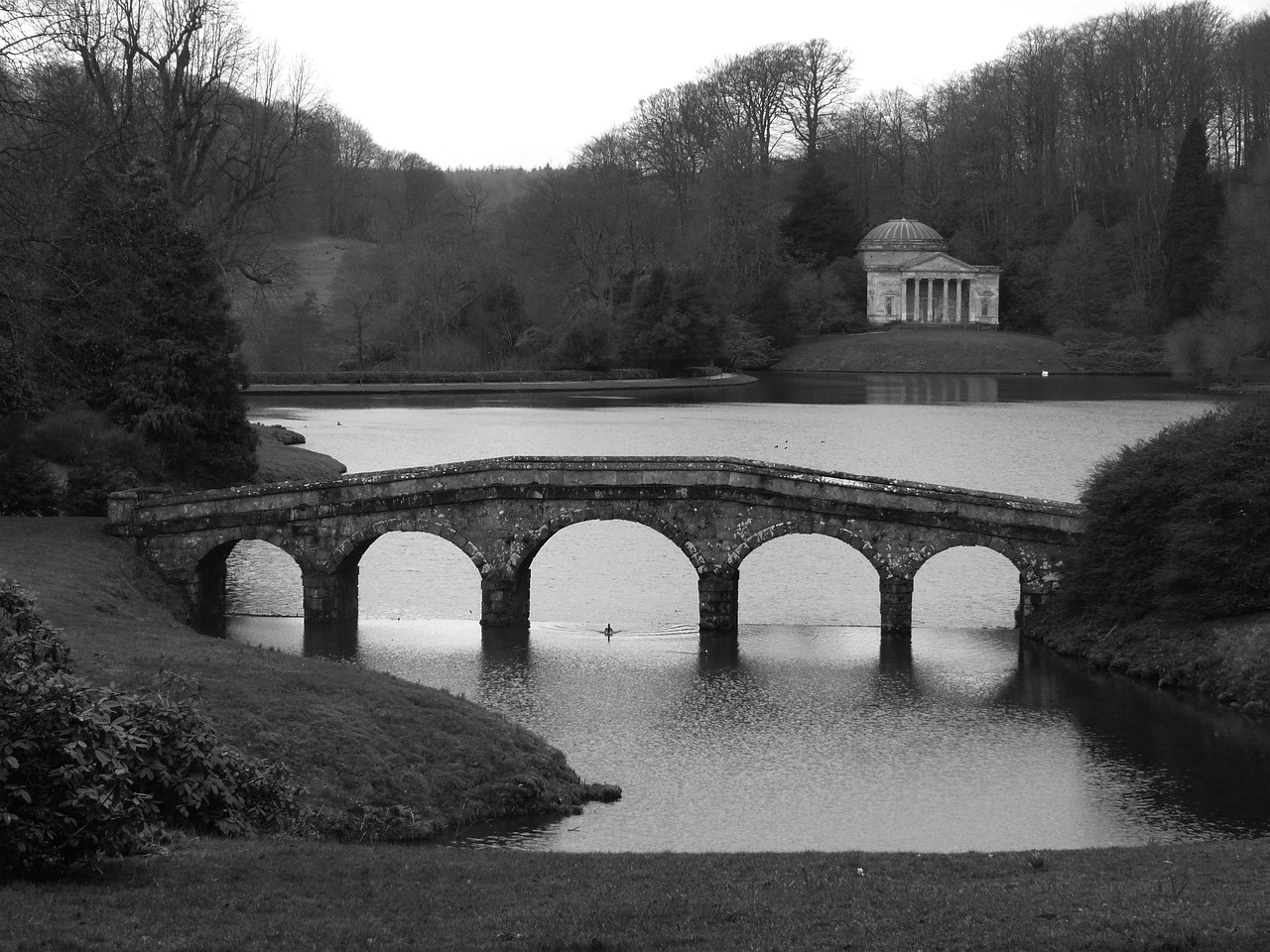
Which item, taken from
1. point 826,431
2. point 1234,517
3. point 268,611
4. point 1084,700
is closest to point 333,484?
point 268,611

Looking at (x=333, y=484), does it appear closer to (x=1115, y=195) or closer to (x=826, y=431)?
(x=826, y=431)

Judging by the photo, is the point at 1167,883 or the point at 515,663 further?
the point at 515,663

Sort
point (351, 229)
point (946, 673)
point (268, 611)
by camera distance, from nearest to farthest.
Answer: point (946, 673) → point (268, 611) → point (351, 229)

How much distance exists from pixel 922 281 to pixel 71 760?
133m

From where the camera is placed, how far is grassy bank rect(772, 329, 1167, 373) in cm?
12288

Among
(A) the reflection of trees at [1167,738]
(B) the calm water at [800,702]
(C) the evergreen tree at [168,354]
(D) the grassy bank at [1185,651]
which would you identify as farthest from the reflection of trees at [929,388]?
(A) the reflection of trees at [1167,738]

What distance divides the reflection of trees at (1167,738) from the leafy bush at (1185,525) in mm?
2069

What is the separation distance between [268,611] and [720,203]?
95.8m

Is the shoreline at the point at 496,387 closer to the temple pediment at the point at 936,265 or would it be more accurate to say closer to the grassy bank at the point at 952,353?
the grassy bank at the point at 952,353

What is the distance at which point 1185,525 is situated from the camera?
31.4 meters

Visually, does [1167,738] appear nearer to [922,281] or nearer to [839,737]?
[839,737]

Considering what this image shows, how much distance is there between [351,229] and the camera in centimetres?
15000

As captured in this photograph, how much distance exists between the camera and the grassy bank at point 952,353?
12288 centimetres

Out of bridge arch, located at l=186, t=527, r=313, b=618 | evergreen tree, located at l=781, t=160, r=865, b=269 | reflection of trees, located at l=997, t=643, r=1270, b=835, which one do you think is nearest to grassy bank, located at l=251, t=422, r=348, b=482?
bridge arch, located at l=186, t=527, r=313, b=618
